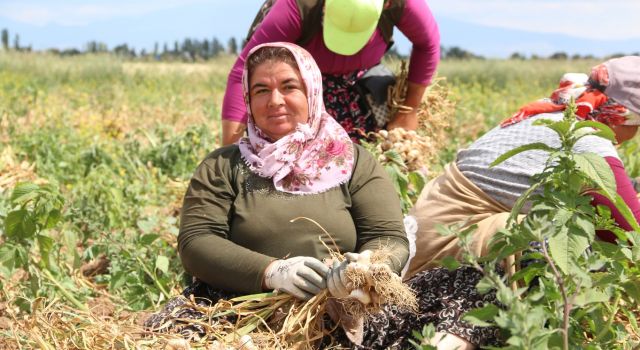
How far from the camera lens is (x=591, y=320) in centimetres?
195

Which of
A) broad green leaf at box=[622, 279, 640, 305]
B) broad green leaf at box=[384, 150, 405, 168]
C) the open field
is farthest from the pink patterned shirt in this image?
broad green leaf at box=[622, 279, 640, 305]

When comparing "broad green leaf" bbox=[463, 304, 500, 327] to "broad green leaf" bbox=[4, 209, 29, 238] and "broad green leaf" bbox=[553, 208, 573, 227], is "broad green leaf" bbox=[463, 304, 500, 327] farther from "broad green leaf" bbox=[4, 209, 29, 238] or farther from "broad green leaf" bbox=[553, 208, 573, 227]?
"broad green leaf" bbox=[4, 209, 29, 238]

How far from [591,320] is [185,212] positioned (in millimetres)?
1101

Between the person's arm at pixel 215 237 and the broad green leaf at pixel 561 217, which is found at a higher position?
the broad green leaf at pixel 561 217

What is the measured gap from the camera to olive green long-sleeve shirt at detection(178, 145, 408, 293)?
2193 mm

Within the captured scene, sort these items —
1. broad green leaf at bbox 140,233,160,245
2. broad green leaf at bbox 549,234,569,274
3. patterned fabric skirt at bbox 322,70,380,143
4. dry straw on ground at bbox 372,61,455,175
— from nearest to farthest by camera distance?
broad green leaf at bbox 549,234,569,274
broad green leaf at bbox 140,233,160,245
dry straw on ground at bbox 372,61,455,175
patterned fabric skirt at bbox 322,70,380,143

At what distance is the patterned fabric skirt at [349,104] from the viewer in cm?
353

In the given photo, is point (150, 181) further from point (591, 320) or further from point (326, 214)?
point (591, 320)

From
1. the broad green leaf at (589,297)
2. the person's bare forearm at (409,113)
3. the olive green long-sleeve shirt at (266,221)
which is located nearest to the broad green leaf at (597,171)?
the broad green leaf at (589,297)

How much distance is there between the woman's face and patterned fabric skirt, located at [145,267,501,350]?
1.66 feet

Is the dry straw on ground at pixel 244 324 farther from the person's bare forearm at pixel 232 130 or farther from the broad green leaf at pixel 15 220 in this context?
the person's bare forearm at pixel 232 130

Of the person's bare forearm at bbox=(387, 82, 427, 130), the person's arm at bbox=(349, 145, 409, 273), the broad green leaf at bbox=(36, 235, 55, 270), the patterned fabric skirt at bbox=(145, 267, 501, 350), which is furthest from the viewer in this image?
the person's bare forearm at bbox=(387, 82, 427, 130)

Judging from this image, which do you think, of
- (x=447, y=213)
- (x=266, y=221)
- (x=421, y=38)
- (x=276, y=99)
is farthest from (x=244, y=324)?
(x=421, y=38)

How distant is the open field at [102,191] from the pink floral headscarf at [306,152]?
0.57 meters
